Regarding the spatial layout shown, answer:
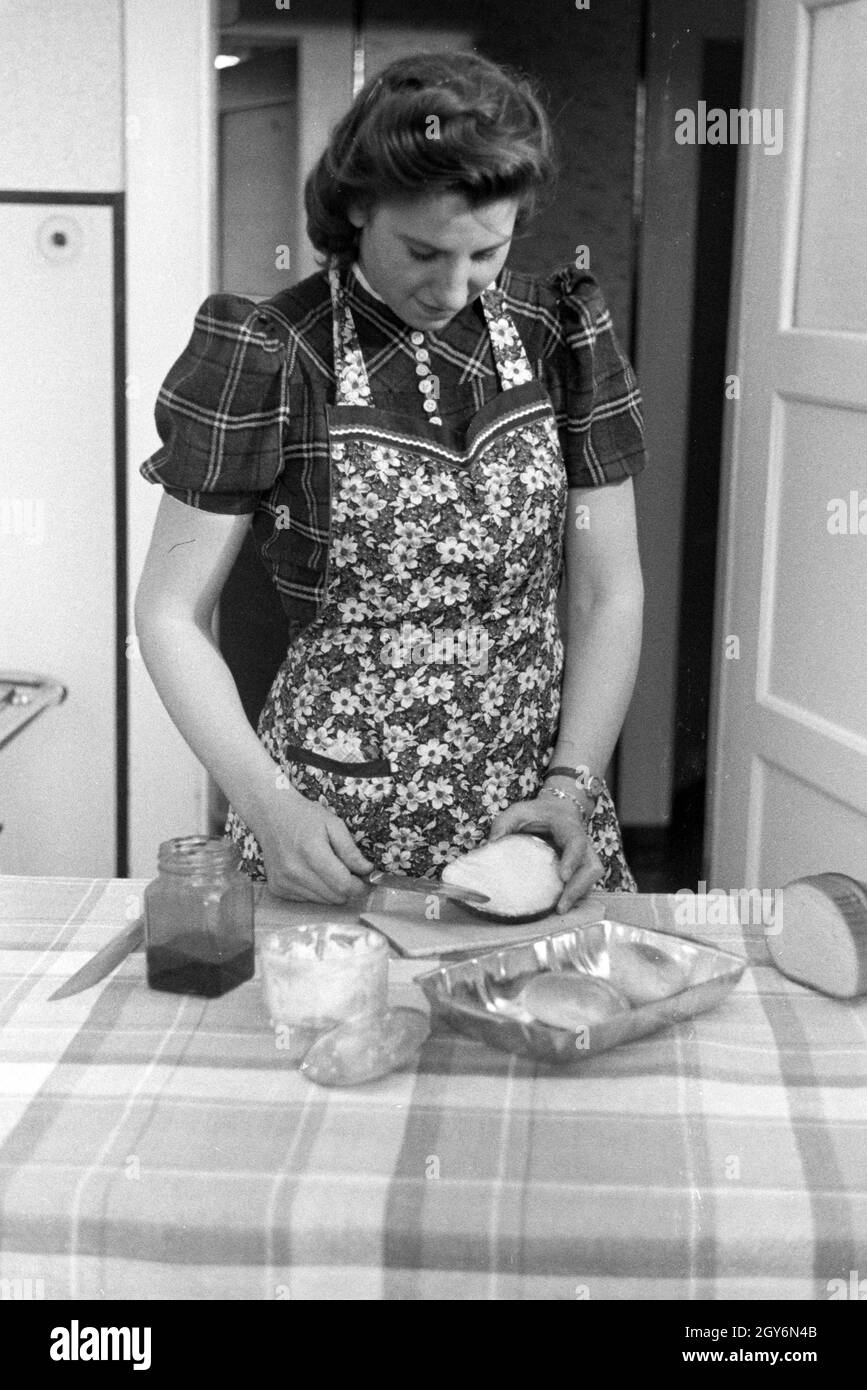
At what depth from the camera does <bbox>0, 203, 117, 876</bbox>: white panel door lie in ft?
8.23

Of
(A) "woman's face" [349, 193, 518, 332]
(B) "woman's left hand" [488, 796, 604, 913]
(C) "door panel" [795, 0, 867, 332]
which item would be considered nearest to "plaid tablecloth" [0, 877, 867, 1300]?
(B) "woman's left hand" [488, 796, 604, 913]

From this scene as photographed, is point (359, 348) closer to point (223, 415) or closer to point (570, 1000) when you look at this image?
point (223, 415)

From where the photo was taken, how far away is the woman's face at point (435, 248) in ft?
4.41

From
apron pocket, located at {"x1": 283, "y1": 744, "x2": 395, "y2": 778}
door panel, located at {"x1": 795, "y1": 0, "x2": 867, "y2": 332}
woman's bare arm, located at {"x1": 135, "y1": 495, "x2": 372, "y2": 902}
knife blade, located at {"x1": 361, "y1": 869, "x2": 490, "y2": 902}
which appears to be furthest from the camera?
door panel, located at {"x1": 795, "y1": 0, "x2": 867, "y2": 332}

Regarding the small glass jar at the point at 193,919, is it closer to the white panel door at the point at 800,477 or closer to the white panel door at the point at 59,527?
the white panel door at the point at 800,477

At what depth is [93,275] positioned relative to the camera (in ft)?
8.22

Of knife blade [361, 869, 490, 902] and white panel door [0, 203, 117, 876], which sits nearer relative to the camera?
knife blade [361, 869, 490, 902]

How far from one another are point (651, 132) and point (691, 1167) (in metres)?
2.73

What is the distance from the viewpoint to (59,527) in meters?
2.60

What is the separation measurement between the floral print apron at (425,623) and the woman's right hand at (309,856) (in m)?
0.18

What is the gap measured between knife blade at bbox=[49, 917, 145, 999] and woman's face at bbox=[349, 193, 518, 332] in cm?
62

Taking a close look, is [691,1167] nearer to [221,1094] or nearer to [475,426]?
[221,1094]

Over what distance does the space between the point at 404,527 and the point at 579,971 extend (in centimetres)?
52

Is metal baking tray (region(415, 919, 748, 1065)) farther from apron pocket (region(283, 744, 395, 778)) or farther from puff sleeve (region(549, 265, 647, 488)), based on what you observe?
puff sleeve (region(549, 265, 647, 488))
